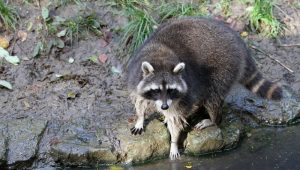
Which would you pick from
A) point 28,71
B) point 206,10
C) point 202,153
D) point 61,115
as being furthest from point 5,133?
point 206,10

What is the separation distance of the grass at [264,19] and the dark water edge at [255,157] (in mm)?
1548

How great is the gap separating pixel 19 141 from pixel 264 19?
10.8ft

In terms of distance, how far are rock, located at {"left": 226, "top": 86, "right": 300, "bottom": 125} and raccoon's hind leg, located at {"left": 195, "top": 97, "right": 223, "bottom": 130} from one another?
0.43 metres

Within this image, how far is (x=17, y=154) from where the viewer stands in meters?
4.97

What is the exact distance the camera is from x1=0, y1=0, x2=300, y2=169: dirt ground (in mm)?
5527

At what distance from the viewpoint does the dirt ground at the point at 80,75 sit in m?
5.53

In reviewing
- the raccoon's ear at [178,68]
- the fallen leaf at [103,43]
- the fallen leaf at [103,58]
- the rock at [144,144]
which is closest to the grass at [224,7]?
the fallen leaf at [103,43]

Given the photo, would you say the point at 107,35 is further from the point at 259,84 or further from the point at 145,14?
the point at 259,84

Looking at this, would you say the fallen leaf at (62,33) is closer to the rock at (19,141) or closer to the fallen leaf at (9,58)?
the fallen leaf at (9,58)

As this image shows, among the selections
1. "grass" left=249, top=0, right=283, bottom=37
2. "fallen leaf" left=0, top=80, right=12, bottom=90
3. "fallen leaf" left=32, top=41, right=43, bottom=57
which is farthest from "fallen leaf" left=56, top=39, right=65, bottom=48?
"grass" left=249, top=0, right=283, bottom=37

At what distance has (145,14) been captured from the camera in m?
6.38

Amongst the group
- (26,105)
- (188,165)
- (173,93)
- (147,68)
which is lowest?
(26,105)

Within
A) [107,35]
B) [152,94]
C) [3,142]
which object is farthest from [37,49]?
[152,94]

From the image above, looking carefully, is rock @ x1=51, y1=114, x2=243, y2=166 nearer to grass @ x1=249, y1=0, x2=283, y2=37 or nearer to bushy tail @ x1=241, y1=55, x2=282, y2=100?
bushy tail @ x1=241, y1=55, x2=282, y2=100
